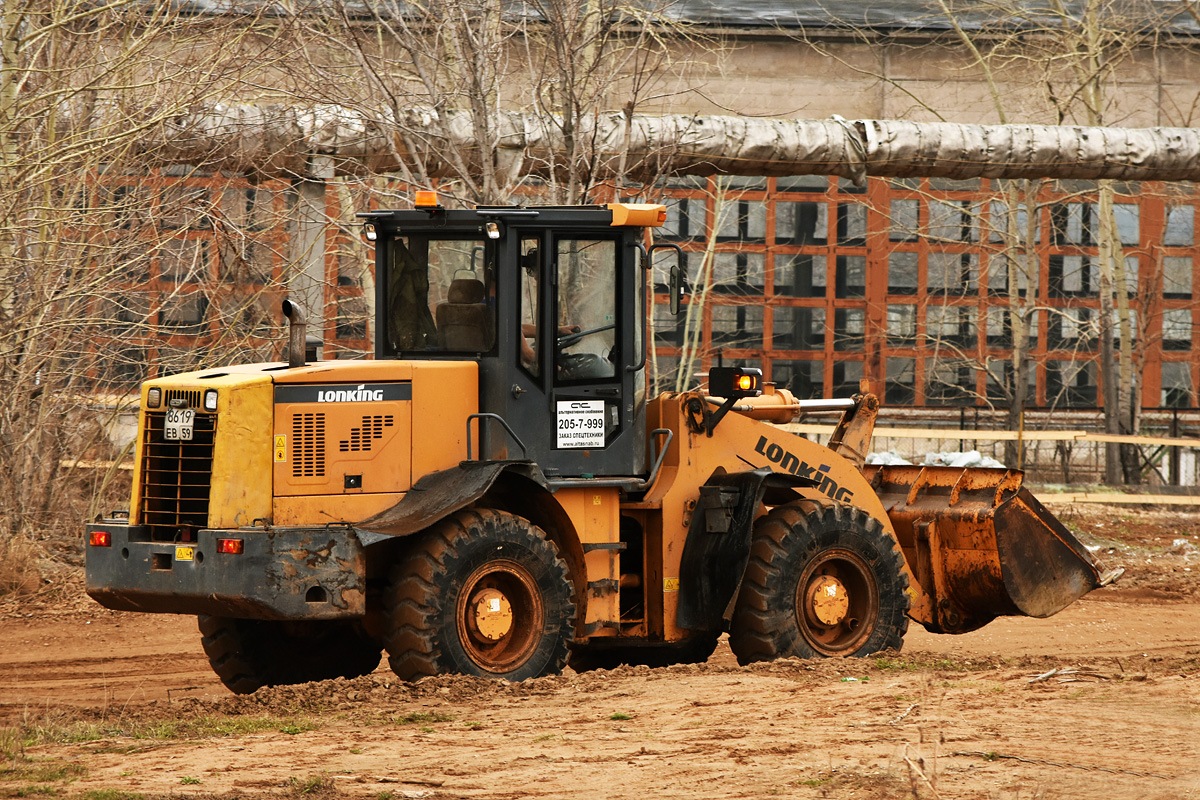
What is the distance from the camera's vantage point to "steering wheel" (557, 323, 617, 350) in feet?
32.8

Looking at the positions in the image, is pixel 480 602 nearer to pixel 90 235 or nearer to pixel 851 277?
pixel 90 235

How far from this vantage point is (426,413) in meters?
9.62

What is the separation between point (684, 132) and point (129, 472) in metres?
6.78

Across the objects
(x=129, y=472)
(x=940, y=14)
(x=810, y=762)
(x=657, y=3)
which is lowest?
(x=810, y=762)

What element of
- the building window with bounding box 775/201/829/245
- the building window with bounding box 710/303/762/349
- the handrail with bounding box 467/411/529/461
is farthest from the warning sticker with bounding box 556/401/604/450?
the building window with bounding box 775/201/829/245

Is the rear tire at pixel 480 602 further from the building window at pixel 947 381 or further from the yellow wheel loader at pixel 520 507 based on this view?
the building window at pixel 947 381

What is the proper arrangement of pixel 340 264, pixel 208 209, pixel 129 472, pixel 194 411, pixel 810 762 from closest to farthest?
pixel 810 762 → pixel 194 411 → pixel 208 209 → pixel 129 472 → pixel 340 264

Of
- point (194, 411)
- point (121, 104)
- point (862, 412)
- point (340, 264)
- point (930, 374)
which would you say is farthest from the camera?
point (930, 374)

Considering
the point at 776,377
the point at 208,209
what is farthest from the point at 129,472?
the point at 776,377

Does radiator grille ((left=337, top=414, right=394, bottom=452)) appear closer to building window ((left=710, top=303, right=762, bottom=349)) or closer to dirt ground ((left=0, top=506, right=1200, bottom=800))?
dirt ground ((left=0, top=506, right=1200, bottom=800))

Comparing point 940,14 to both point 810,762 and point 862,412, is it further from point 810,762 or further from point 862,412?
point 810,762

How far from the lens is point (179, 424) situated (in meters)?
9.14

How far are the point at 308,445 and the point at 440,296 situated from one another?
137 cm

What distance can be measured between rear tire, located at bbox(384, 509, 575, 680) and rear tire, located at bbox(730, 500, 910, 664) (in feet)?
4.53
